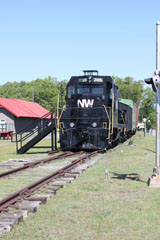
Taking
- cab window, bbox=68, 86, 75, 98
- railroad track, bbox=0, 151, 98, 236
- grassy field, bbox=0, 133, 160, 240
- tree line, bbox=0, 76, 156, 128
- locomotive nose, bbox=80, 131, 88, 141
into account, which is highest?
tree line, bbox=0, 76, 156, 128

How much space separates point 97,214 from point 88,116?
44.2ft

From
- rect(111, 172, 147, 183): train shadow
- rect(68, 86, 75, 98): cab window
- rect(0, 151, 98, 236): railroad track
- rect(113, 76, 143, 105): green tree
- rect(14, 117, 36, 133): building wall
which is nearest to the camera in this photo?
rect(0, 151, 98, 236): railroad track

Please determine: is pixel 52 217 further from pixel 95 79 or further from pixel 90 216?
pixel 95 79

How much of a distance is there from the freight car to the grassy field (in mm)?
9433

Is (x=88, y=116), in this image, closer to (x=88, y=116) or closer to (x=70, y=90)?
(x=88, y=116)

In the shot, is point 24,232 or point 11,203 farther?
point 11,203

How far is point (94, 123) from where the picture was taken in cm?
1980

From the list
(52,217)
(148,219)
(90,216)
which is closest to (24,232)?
(52,217)

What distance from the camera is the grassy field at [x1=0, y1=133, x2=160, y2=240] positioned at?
18.1 feet

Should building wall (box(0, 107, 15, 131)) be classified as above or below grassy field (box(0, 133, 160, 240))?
above

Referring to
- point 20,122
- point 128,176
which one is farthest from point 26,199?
point 20,122

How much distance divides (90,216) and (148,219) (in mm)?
1035

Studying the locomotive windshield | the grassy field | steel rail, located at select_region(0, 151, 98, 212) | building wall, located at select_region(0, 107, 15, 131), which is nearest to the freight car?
the locomotive windshield

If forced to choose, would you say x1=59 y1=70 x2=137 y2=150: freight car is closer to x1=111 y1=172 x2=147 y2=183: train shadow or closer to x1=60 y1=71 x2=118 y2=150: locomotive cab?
x1=60 y1=71 x2=118 y2=150: locomotive cab
